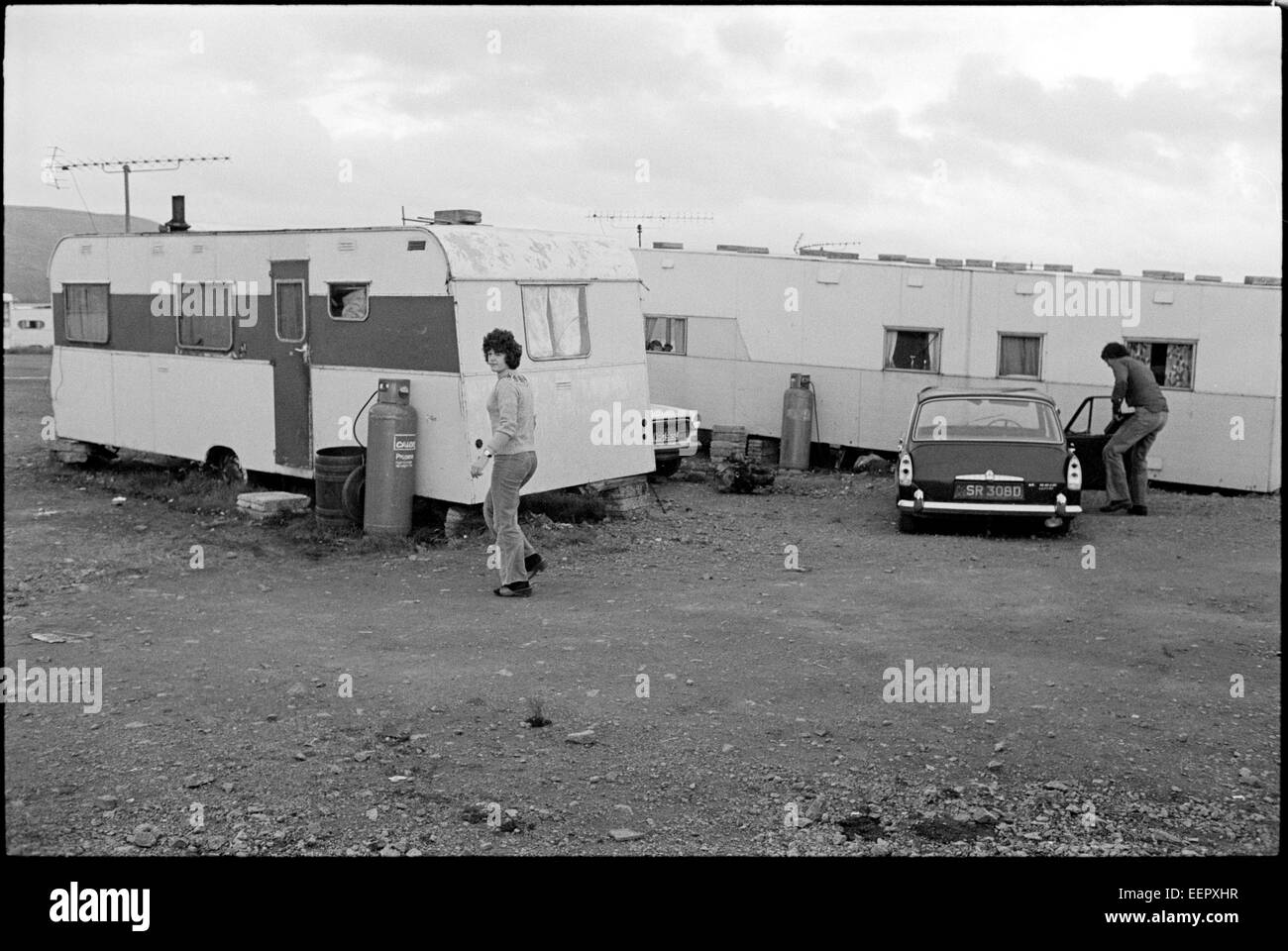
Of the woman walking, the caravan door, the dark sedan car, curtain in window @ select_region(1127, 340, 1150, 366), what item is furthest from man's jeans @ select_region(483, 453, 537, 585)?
curtain in window @ select_region(1127, 340, 1150, 366)

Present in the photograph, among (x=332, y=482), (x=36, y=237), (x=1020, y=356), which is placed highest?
(x=36, y=237)

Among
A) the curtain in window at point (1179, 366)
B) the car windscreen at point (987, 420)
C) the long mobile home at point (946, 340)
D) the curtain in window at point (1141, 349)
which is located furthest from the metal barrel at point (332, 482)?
the curtain in window at point (1179, 366)

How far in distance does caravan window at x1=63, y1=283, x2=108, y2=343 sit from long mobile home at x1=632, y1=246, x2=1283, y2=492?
8.31m

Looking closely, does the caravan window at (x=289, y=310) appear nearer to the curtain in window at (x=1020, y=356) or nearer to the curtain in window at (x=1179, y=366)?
the curtain in window at (x=1020, y=356)

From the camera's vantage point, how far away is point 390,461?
39.6ft

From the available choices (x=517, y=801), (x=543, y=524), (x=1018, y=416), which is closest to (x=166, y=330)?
(x=543, y=524)

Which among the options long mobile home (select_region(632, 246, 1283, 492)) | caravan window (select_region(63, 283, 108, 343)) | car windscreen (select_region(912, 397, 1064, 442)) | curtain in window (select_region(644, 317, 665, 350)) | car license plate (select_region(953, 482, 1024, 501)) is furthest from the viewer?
curtain in window (select_region(644, 317, 665, 350))

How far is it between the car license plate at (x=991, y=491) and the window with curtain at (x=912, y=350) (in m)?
5.67

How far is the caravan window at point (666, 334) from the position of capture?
20547 millimetres

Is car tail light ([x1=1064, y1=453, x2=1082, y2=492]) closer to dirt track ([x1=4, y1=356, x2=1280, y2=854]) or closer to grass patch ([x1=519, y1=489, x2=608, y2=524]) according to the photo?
dirt track ([x1=4, y1=356, x2=1280, y2=854])

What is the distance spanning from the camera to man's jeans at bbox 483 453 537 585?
9758mm

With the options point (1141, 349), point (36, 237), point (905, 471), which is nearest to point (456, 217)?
point (905, 471)

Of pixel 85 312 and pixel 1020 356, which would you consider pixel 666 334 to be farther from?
pixel 85 312

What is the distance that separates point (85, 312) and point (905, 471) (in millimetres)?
10198
